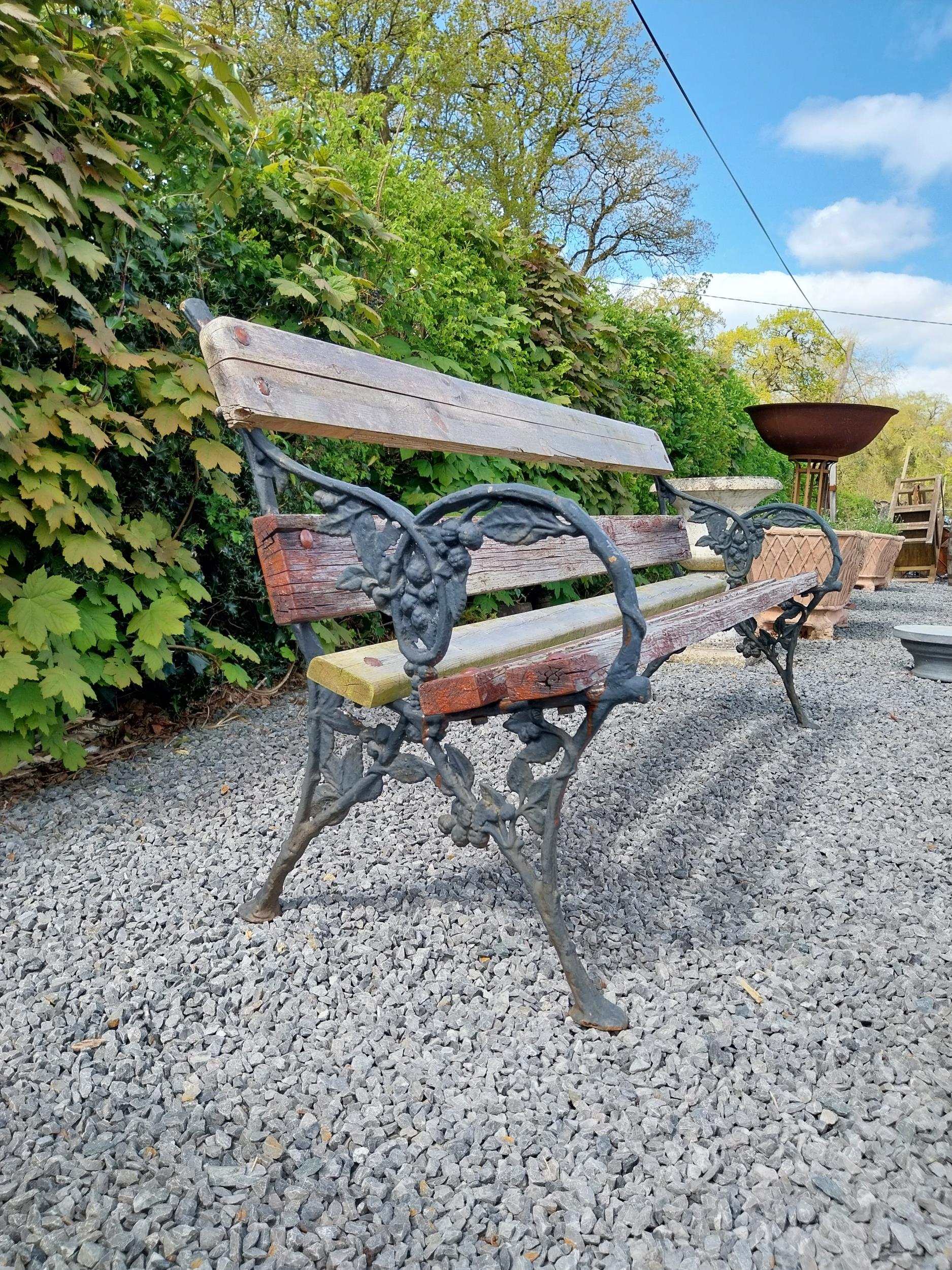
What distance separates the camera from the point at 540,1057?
1.36m

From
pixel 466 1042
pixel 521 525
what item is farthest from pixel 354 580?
pixel 466 1042

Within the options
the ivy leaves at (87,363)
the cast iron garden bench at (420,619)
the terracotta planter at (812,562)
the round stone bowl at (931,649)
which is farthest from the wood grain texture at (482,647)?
the terracotta planter at (812,562)

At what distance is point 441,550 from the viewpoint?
54.0 inches

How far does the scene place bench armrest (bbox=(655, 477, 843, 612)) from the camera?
343 centimetres

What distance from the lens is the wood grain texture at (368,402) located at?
5.12 ft

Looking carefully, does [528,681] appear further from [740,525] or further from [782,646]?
[740,525]

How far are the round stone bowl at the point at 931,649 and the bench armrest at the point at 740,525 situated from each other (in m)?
1.22

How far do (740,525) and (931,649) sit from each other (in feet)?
5.48

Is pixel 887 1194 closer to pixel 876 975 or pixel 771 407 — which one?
pixel 876 975

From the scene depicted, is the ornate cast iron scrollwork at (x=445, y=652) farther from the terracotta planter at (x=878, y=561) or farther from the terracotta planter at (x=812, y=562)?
the terracotta planter at (x=878, y=561)

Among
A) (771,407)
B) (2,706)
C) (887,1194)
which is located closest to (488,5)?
(771,407)

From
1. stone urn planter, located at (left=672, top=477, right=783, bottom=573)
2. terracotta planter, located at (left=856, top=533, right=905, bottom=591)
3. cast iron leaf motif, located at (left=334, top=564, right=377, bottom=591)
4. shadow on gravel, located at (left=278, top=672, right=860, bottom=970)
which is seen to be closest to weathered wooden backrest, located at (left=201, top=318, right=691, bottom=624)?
cast iron leaf motif, located at (left=334, top=564, right=377, bottom=591)

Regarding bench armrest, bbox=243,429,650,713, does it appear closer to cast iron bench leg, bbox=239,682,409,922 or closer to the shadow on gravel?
cast iron bench leg, bbox=239,682,409,922

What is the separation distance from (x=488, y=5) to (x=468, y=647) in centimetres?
2061
